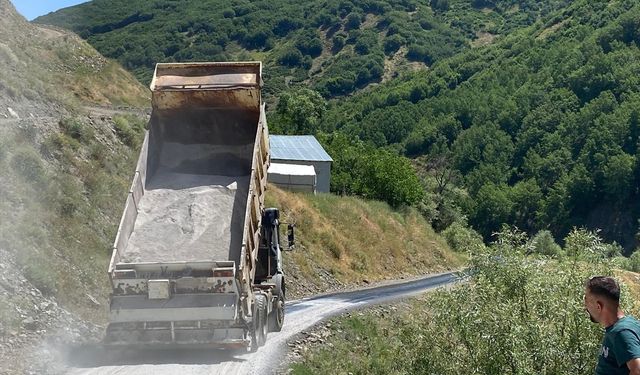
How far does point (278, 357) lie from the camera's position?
45.7 feet

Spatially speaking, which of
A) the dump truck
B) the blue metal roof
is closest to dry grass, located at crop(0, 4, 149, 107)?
the dump truck

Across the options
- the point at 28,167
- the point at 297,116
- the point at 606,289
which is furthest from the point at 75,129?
the point at 297,116

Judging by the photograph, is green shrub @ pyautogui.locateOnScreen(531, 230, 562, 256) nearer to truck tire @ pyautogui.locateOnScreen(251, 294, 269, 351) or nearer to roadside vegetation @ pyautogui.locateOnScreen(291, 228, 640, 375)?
roadside vegetation @ pyautogui.locateOnScreen(291, 228, 640, 375)

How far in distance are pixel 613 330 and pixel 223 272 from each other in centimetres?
766

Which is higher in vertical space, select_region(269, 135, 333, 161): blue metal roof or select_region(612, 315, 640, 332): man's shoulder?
select_region(612, 315, 640, 332): man's shoulder

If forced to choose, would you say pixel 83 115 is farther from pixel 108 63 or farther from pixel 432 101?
pixel 432 101

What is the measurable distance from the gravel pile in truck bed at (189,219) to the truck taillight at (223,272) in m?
0.68

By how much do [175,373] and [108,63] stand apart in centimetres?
3471

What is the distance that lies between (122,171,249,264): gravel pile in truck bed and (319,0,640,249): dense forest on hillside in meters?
74.1

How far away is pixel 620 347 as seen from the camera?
5.42 m

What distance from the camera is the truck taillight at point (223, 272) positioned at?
12.1m

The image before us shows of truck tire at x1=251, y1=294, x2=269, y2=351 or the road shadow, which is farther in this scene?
truck tire at x1=251, y1=294, x2=269, y2=351

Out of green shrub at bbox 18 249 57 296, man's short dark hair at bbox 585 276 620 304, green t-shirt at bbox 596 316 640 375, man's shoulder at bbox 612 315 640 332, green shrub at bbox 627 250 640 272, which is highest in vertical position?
man's short dark hair at bbox 585 276 620 304

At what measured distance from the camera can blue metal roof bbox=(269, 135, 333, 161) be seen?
52153 millimetres
